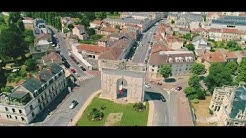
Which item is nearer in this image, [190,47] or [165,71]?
[165,71]

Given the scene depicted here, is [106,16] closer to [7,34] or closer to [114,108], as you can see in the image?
[7,34]

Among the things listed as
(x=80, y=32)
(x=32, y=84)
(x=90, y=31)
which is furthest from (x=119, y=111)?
(x=90, y=31)

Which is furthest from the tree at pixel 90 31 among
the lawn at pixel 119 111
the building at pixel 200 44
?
the lawn at pixel 119 111

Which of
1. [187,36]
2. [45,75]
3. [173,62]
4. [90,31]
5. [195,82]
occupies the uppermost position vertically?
[90,31]

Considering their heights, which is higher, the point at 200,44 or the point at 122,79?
the point at 200,44

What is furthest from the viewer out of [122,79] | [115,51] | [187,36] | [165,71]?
[187,36]

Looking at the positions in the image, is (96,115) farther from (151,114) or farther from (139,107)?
(151,114)

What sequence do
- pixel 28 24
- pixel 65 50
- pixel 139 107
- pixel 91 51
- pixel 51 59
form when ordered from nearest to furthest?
1. pixel 139 107
2. pixel 51 59
3. pixel 91 51
4. pixel 65 50
5. pixel 28 24
